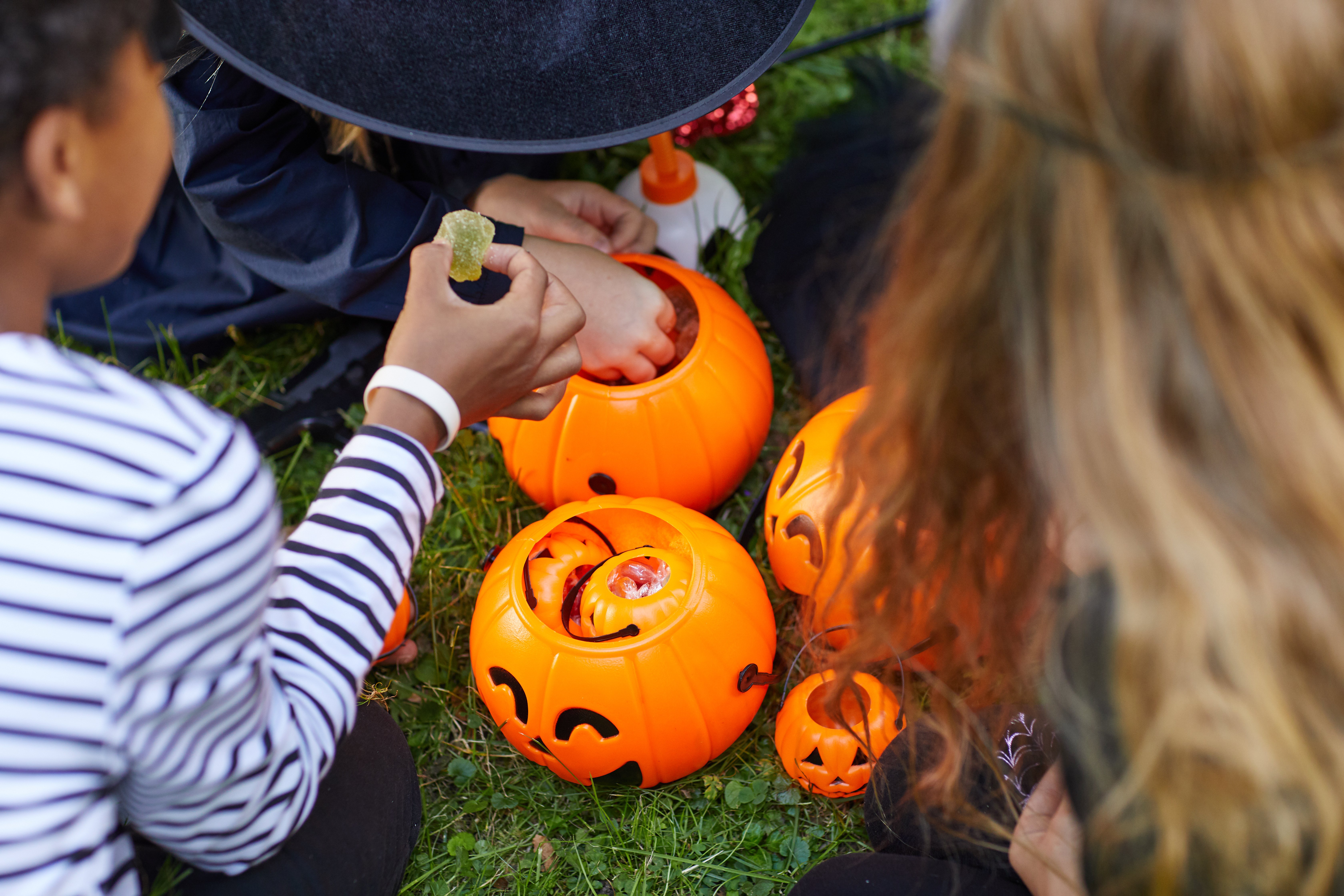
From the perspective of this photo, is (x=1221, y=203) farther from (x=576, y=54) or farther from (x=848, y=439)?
(x=576, y=54)

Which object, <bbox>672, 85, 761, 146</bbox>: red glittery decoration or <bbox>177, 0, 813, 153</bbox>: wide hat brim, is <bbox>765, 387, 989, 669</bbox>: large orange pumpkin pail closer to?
<bbox>177, 0, 813, 153</bbox>: wide hat brim

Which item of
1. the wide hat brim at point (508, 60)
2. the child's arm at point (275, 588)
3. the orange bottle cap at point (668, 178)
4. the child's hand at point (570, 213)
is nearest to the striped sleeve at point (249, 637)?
the child's arm at point (275, 588)

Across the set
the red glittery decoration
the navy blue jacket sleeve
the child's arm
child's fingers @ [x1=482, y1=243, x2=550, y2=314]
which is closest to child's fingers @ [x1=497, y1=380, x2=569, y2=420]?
the child's arm

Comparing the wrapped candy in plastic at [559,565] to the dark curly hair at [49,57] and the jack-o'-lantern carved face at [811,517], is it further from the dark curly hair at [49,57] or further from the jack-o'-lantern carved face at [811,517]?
the dark curly hair at [49,57]

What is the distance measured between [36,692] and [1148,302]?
681mm

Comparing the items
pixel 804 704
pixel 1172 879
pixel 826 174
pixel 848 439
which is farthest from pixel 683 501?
pixel 1172 879

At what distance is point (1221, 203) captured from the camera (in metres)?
0.52

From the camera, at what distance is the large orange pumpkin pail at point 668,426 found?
1229 mm

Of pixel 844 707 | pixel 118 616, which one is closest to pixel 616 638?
pixel 844 707

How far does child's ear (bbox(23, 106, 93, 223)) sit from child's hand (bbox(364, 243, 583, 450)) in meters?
0.27

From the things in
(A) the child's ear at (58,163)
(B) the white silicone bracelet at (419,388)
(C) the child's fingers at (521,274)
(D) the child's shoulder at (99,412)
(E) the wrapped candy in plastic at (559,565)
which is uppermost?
(A) the child's ear at (58,163)

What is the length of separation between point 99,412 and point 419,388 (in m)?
0.28

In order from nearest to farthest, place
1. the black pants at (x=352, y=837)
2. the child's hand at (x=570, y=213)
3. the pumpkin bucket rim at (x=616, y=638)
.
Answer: the black pants at (x=352, y=837)
the pumpkin bucket rim at (x=616, y=638)
the child's hand at (x=570, y=213)

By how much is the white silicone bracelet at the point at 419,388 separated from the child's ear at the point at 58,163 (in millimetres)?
264
